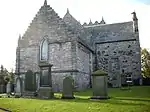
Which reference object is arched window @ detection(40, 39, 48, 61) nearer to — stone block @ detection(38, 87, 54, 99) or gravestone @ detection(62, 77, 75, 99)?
stone block @ detection(38, 87, 54, 99)

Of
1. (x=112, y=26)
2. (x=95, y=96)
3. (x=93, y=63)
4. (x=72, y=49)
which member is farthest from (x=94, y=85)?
(x=112, y=26)

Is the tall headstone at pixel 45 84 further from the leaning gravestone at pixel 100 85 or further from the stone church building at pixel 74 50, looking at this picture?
the stone church building at pixel 74 50

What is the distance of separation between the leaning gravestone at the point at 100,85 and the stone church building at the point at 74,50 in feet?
29.5

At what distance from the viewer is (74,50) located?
24906mm

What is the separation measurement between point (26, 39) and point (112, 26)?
1595 cm

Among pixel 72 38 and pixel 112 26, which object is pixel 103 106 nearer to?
pixel 72 38

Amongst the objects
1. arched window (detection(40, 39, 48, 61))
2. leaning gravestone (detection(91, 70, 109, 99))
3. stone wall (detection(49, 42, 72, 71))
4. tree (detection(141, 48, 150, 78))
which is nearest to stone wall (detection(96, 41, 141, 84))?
stone wall (detection(49, 42, 72, 71))

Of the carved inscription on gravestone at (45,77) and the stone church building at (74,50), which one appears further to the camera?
the stone church building at (74,50)

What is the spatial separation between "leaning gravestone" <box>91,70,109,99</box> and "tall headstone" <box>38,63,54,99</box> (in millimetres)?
3928

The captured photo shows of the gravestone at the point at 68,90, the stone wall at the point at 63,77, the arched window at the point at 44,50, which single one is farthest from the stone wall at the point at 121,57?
the gravestone at the point at 68,90

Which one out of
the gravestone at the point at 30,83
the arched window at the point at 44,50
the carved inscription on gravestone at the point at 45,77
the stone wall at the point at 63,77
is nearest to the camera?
the carved inscription on gravestone at the point at 45,77

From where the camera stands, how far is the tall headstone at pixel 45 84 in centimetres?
1727

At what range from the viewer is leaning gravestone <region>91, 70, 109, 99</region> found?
14.9 m

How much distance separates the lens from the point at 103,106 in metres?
11.3
